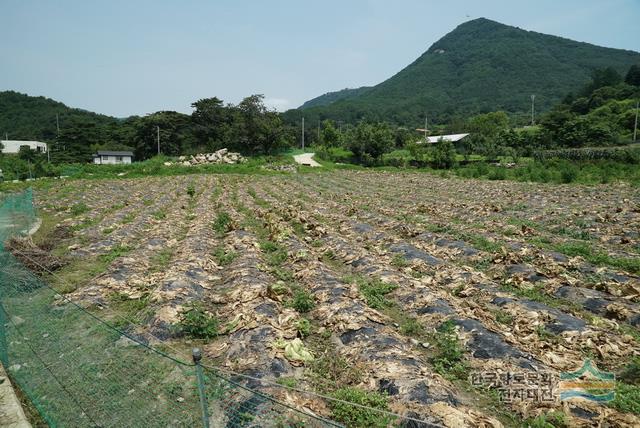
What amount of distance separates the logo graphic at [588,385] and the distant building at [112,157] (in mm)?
74211

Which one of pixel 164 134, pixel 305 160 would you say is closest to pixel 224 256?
pixel 305 160

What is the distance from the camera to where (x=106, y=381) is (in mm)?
4895

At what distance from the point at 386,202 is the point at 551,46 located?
21621 cm

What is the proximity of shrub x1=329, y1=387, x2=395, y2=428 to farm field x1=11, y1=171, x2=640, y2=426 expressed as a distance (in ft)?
0.09

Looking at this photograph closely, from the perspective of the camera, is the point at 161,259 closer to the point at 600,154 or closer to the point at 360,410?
the point at 360,410

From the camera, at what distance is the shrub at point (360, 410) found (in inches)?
173

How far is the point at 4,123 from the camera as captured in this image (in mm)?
102500

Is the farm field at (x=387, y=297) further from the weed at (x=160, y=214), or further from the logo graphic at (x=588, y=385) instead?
the weed at (x=160, y=214)

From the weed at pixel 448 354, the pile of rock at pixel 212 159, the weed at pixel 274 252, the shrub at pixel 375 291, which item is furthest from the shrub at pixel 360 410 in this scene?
the pile of rock at pixel 212 159

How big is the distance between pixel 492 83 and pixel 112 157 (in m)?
154

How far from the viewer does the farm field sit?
5.17 metres

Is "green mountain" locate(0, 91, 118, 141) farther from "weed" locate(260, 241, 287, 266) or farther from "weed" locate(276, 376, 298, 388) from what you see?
"weed" locate(276, 376, 298, 388)

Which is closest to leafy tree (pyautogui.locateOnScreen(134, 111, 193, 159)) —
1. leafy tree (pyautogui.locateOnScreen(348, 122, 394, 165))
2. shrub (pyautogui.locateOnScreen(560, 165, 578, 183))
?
leafy tree (pyautogui.locateOnScreen(348, 122, 394, 165))

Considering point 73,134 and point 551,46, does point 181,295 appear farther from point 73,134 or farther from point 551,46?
point 551,46
